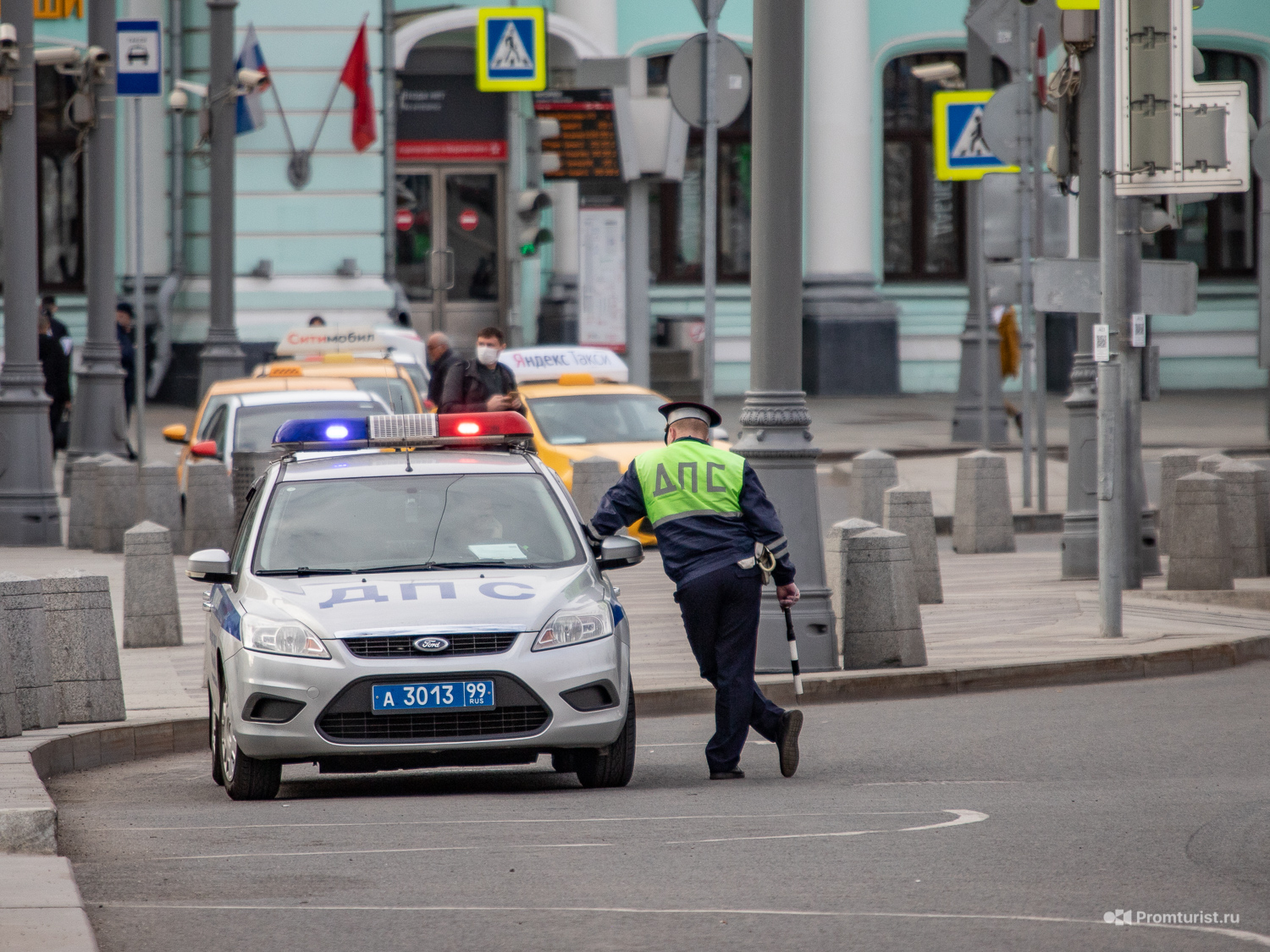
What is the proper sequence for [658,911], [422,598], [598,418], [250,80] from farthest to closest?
[250,80], [598,418], [422,598], [658,911]

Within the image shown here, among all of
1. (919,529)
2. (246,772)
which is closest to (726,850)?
(246,772)

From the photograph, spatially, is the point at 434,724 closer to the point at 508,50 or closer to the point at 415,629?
the point at 415,629

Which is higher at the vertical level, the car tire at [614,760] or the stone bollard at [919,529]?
the stone bollard at [919,529]

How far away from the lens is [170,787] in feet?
29.6

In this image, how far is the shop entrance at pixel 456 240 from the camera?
34.4m

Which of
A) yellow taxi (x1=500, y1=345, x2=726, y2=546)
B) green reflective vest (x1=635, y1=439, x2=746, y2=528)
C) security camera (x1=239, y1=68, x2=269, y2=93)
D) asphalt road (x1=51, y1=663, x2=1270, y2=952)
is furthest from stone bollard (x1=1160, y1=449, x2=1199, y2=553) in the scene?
security camera (x1=239, y1=68, x2=269, y2=93)

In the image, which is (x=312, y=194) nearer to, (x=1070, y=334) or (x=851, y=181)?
(x=851, y=181)

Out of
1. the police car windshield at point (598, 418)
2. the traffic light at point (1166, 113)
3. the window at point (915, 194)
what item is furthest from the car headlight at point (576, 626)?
the window at point (915, 194)

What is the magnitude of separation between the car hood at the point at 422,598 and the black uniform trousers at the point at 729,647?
49cm

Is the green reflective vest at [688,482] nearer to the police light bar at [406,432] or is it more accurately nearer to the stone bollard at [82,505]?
the police light bar at [406,432]

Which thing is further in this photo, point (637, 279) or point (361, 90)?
point (361, 90)

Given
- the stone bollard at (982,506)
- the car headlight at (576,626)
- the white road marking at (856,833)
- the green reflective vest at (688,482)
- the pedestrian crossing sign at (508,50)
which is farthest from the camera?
the pedestrian crossing sign at (508,50)

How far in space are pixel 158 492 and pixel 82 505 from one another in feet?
3.02

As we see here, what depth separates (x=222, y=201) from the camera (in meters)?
23.2
